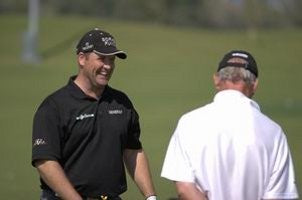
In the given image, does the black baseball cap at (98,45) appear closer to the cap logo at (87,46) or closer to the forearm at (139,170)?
the cap logo at (87,46)

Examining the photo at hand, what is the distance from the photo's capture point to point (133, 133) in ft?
17.9

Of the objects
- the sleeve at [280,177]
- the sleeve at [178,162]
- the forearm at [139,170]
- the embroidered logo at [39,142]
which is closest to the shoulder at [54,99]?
the embroidered logo at [39,142]

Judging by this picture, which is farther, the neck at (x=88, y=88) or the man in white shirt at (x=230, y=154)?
the neck at (x=88, y=88)

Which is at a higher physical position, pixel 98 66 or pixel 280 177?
pixel 98 66

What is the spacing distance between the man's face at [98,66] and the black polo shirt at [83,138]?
0.45 ft

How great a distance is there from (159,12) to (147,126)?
61742 millimetres

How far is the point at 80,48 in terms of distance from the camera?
5.19 m

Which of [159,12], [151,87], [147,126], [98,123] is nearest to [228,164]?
[98,123]

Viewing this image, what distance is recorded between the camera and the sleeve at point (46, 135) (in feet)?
16.2

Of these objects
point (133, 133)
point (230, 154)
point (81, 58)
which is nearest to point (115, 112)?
point (133, 133)

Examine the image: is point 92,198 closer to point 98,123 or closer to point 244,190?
point 98,123

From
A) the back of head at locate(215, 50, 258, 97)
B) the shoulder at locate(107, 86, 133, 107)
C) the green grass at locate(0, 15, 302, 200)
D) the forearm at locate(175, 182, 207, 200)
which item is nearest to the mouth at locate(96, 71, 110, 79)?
the shoulder at locate(107, 86, 133, 107)

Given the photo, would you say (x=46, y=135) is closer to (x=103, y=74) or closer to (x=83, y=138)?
(x=83, y=138)

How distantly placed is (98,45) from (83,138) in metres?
0.60
